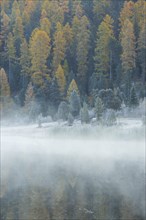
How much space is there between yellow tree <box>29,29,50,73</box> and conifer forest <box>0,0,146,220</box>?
12 cm

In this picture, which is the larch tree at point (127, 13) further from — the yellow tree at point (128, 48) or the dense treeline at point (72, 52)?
the yellow tree at point (128, 48)

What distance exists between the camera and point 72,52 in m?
59.5

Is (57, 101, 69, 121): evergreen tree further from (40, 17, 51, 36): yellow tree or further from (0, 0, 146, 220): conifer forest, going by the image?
(40, 17, 51, 36): yellow tree

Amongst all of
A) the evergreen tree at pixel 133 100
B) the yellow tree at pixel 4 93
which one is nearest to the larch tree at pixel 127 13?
the yellow tree at pixel 4 93

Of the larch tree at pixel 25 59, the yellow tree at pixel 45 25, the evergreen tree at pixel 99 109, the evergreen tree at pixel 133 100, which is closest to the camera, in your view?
the evergreen tree at pixel 99 109

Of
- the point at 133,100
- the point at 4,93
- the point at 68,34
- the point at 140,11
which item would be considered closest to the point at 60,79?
the point at 4,93

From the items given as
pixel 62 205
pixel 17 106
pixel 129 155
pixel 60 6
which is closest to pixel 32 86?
pixel 17 106

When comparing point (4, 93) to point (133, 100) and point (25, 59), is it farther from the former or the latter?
point (133, 100)

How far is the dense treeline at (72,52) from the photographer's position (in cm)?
5219

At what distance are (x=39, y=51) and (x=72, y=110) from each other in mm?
14769

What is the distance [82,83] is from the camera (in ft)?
182

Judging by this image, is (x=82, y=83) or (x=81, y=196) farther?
(x=82, y=83)

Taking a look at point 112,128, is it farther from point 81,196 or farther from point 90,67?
point 90,67

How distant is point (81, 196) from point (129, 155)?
1011 centimetres
